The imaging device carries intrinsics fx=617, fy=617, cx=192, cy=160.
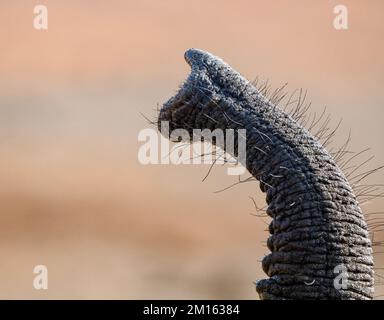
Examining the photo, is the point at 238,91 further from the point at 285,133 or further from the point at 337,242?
the point at 337,242

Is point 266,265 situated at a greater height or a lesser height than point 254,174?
lesser
